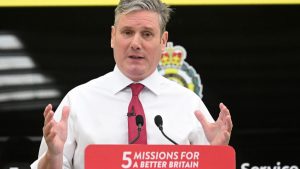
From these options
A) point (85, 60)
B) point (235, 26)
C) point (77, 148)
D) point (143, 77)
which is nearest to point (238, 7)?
point (235, 26)

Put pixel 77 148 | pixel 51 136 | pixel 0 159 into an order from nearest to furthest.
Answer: pixel 51 136 < pixel 77 148 < pixel 0 159

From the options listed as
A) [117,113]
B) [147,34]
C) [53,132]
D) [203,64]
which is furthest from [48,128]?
[203,64]

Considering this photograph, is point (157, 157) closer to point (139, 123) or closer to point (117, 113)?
point (139, 123)

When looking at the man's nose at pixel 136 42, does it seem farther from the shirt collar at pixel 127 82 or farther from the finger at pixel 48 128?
the finger at pixel 48 128

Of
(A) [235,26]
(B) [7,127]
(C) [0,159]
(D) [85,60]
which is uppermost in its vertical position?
(A) [235,26]

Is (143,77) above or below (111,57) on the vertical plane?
below

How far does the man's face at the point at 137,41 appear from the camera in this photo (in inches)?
71.7

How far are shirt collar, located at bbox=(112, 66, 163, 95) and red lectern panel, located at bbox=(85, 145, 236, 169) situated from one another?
57 centimetres

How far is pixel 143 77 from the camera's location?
195cm

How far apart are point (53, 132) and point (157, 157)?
1.11ft

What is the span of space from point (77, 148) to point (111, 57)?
0.97m

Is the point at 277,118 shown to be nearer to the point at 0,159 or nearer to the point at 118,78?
the point at 118,78

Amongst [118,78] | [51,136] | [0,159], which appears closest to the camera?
[51,136]

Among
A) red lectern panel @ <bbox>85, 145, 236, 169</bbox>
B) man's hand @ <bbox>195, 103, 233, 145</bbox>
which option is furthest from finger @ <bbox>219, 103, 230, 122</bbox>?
red lectern panel @ <bbox>85, 145, 236, 169</bbox>
